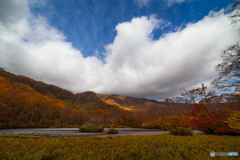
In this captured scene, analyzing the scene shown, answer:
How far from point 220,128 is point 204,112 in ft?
10.2

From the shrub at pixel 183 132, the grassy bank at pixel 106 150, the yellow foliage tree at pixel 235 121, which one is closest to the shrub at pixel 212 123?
the yellow foliage tree at pixel 235 121

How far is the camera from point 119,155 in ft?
15.5

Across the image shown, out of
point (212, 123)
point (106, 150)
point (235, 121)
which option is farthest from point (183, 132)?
point (106, 150)

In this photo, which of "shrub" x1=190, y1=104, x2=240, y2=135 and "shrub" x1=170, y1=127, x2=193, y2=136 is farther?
"shrub" x1=170, y1=127, x2=193, y2=136

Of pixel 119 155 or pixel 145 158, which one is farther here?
pixel 119 155

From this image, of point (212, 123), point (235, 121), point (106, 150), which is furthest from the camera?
point (212, 123)

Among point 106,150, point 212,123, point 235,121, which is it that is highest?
point 235,121

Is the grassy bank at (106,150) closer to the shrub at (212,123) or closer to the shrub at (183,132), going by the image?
the shrub at (183,132)

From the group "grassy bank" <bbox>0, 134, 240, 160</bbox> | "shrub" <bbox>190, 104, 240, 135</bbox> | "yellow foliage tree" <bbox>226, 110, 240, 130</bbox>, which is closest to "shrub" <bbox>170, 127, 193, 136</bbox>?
"shrub" <bbox>190, 104, 240, 135</bbox>

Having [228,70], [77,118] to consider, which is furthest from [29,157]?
[77,118]

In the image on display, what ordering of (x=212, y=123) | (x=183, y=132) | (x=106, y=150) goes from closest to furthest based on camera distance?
(x=106, y=150)
(x=183, y=132)
(x=212, y=123)

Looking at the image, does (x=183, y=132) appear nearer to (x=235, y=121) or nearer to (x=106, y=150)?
(x=235, y=121)

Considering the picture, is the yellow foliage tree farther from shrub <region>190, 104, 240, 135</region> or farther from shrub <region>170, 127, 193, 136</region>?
shrub <region>170, 127, 193, 136</region>

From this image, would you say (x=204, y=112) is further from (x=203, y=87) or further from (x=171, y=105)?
(x=171, y=105)
